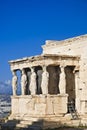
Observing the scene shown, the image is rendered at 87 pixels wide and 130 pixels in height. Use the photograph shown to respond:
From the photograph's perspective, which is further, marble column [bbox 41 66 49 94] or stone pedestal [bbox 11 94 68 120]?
marble column [bbox 41 66 49 94]

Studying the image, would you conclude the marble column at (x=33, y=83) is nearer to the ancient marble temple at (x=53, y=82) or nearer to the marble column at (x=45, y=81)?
the ancient marble temple at (x=53, y=82)

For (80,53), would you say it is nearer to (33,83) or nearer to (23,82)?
(33,83)

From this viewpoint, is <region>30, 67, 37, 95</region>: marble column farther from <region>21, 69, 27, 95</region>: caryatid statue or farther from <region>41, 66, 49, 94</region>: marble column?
<region>21, 69, 27, 95</region>: caryatid statue

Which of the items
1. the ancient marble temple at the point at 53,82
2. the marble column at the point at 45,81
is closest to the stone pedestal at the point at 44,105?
the ancient marble temple at the point at 53,82

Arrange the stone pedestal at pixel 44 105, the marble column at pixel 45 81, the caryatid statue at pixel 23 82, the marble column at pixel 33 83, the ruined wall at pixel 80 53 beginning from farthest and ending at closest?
the caryatid statue at pixel 23 82
the marble column at pixel 33 83
the ruined wall at pixel 80 53
the marble column at pixel 45 81
the stone pedestal at pixel 44 105

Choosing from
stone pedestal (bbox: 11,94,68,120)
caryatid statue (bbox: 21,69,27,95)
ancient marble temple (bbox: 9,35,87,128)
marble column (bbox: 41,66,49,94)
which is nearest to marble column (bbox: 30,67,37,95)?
ancient marble temple (bbox: 9,35,87,128)

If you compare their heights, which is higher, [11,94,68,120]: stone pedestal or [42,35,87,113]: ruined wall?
[42,35,87,113]: ruined wall

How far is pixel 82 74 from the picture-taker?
29344 millimetres

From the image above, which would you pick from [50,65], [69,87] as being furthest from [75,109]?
[50,65]

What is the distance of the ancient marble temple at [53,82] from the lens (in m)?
28.7

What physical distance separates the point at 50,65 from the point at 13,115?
4.64m

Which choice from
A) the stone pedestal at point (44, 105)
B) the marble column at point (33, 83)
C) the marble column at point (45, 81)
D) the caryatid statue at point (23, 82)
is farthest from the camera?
the caryatid statue at point (23, 82)

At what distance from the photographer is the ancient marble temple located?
94.2 feet

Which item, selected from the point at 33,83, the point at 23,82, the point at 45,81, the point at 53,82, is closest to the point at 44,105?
the point at 45,81
